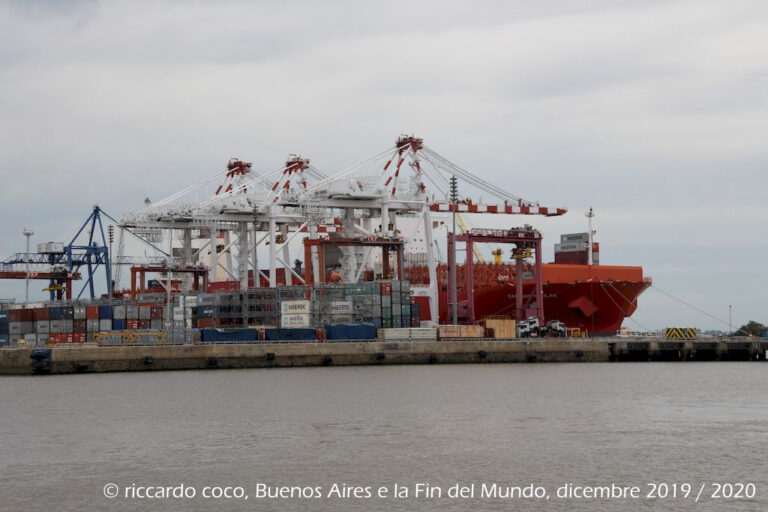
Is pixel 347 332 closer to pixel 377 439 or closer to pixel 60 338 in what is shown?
pixel 60 338

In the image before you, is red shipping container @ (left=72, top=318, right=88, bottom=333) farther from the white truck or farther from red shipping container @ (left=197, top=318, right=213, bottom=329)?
the white truck

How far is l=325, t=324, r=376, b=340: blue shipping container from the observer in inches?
2667

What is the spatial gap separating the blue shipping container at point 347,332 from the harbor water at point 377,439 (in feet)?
45.3

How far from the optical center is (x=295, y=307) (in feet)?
233

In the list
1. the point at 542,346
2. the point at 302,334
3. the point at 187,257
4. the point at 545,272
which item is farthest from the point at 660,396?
the point at 187,257

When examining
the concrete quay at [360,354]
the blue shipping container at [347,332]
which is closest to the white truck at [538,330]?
the concrete quay at [360,354]

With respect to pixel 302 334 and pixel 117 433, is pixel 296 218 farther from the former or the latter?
pixel 117 433

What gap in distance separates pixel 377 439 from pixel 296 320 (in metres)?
38.6

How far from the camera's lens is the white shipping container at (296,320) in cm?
7062

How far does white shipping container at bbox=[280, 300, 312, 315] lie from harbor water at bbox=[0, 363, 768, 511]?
55.4 feet

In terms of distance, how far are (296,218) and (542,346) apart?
27.2m

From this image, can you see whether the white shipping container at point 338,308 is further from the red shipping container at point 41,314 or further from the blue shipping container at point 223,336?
the red shipping container at point 41,314

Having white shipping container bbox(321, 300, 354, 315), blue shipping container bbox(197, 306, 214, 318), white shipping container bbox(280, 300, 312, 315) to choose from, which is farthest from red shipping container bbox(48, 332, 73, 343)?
white shipping container bbox(321, 300, 354, 315)

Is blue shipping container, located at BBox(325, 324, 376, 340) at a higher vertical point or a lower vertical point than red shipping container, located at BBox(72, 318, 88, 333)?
lower
